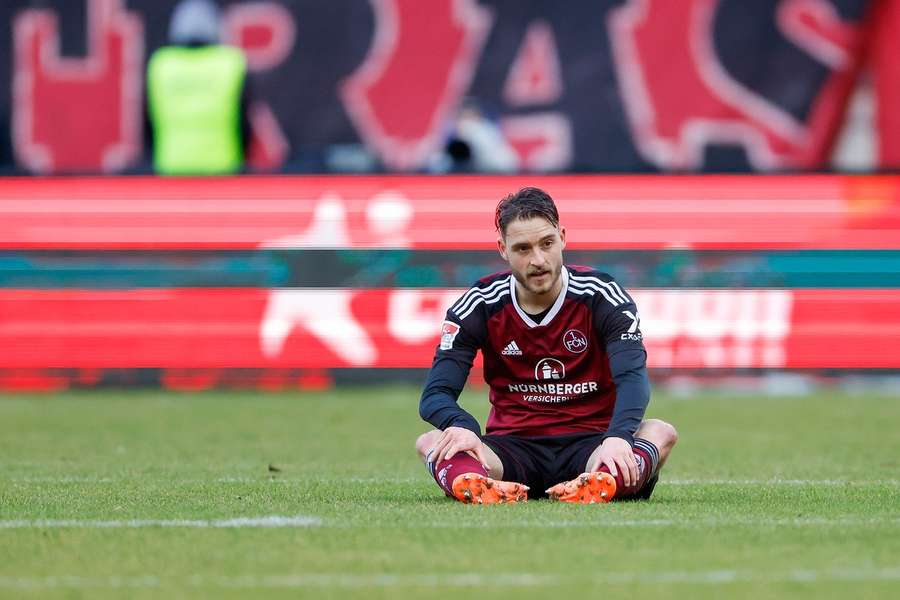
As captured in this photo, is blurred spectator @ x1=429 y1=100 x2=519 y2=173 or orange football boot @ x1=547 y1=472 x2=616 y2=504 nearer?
orange football boot @ x1=547 y1=472 x2=616 y2=504

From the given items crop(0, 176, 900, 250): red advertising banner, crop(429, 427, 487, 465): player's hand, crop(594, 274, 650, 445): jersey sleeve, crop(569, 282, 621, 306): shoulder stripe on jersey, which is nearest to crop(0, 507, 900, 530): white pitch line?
crop(429, 427, 487, 465): player's hand

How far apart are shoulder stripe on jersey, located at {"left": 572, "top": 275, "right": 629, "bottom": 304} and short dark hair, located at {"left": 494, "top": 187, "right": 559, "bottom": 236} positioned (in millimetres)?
372

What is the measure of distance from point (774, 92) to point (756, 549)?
13.3 meters

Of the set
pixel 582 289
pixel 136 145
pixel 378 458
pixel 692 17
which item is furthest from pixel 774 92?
pixel 582 289

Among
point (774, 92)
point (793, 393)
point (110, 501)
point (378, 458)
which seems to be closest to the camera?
point (110, 501)

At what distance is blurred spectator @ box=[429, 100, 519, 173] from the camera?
16.7 m

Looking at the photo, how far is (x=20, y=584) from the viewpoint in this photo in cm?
532

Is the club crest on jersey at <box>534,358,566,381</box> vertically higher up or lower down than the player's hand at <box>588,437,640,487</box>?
higher up

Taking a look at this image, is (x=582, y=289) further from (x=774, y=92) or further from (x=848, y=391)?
(x=774, y=92)

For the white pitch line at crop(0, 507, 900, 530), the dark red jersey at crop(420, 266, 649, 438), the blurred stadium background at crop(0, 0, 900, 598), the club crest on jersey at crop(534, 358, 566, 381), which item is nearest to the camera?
the blurred stadium background at crop(0, 0, 900, 598)

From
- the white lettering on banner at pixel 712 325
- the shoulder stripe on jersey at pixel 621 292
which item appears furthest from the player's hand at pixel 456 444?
the white lettering on banner at pixel 712 325

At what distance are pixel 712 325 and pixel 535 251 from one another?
7.18 metres

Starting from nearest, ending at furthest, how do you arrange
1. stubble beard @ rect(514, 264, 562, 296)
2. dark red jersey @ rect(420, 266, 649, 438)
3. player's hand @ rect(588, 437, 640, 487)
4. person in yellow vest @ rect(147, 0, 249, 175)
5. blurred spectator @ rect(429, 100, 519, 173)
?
player's hand @ rect(588, 437, 640, 487) → stubble beard @ rect(514, 264, 562, 296) → dark red jersey @ rect(420, 266, 649, 438) → person in yellow vest @ rect(147, 0, 249, 175) → blurred spectator @ rect(429, 100, 519, 173)

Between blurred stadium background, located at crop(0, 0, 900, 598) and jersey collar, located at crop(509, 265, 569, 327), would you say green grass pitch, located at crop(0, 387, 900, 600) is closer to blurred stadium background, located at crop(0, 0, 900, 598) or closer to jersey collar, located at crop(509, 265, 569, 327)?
blurred stadium background, located at crop(0, 0, 900, 598)
